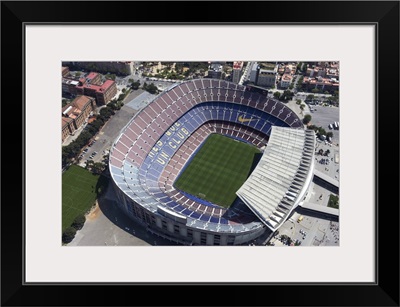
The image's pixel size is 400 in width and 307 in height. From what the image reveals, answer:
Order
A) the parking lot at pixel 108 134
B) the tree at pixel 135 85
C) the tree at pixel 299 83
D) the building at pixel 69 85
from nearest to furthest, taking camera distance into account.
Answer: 1. the parking lot at pixel 108 134
2. the building at pixel 69 85
3. the tree at pixel 135 85
4. the tree at pixel 299 83

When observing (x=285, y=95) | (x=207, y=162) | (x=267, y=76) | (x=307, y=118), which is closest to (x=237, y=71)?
(x=267, y=76)

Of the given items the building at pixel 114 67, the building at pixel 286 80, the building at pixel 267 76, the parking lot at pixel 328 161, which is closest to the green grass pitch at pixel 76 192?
the building at pixel 114 67

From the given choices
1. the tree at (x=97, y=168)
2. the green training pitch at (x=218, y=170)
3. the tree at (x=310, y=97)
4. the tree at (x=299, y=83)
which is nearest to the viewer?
the green training pitch at (x=218, y=170)

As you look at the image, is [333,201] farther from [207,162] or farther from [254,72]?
[254,72]

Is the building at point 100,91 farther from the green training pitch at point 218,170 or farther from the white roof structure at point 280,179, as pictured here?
the white roof structure at point 280,179

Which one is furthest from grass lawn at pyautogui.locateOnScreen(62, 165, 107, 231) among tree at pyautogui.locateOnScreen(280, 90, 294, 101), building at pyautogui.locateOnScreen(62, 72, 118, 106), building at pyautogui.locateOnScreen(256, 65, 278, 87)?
building at pyautogui.locateOnScreen(256, 65, 278, 87)
